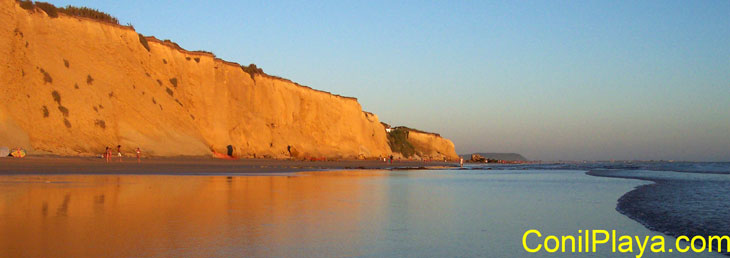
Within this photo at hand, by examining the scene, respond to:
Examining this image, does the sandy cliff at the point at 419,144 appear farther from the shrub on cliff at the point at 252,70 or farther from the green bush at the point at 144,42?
the green bush at the point at 144,42

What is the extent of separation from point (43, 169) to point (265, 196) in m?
11.0

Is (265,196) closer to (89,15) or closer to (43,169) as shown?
(43,169)

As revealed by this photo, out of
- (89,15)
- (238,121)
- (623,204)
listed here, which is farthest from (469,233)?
(238,121)

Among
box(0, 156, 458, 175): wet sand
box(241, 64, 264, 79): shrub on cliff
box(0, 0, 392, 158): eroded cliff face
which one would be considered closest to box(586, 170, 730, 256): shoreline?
box(0, 156, 458, 175): wet sand

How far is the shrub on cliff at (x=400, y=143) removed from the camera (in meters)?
84.1

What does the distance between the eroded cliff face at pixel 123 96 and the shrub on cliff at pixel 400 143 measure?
34551mm

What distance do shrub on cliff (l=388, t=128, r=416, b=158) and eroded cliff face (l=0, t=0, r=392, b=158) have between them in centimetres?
3455

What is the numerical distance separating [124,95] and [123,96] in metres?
0.11

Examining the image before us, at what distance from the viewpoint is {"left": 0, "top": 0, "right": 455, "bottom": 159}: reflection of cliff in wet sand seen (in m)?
27.0

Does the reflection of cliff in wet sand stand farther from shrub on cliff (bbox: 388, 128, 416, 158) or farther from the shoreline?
shrub on cliff (bbox: 388, 128, 416, 158)

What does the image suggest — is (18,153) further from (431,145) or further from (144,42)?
(431,145)

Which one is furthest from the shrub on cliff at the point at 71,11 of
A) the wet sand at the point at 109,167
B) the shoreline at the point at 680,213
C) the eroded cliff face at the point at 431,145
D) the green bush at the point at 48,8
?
the eroded cliff face at the point at 431,145

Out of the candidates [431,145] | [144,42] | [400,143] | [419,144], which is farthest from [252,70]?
[431,145]

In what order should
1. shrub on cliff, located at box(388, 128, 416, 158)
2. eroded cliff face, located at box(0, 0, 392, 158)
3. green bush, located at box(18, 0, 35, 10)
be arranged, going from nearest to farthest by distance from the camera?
eroded cliff face, located at box(0, 0, 392, 158)
green bush, located at box(18, 0, 35, 10)
shrub on cliff, located at box(388, 128, 416, 158)
